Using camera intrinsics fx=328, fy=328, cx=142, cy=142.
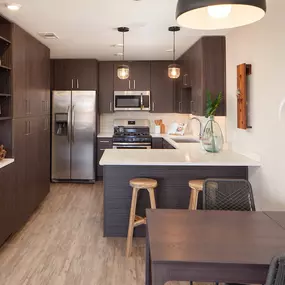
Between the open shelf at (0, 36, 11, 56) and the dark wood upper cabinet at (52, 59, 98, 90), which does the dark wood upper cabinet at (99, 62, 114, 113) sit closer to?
the dark wood upper cabinet at (52, 59, 98, 90)

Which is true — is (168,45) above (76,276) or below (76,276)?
above

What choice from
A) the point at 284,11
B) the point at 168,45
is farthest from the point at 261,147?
the point at 168,45

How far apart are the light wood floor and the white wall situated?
140 centimetres

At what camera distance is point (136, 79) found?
6715 mm

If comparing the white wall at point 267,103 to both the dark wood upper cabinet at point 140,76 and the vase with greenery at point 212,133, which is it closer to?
the vase with greenery at point 212,133

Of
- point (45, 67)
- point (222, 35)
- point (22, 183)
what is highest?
point (222, 35)

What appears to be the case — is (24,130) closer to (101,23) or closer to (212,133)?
(101,23)

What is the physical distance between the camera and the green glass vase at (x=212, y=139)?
4.04 metres

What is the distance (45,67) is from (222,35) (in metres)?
2.61

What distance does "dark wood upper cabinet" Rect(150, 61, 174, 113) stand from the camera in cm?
670

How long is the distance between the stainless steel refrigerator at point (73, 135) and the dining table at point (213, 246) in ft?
14.7

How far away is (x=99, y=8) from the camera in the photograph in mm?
3250

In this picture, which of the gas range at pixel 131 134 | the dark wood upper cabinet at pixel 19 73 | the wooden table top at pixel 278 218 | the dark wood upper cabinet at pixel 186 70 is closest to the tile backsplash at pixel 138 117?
the gas range at pixel 131 134

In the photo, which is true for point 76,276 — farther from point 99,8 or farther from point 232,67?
point 232,67
